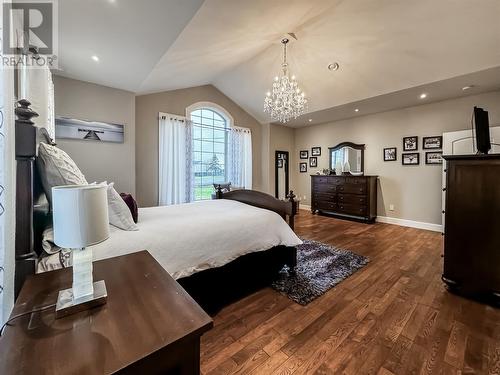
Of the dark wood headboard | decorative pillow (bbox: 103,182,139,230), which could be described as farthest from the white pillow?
the dark wood headboard

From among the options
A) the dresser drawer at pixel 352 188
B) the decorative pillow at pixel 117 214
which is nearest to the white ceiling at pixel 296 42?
the decorative pillow at pixel 117 214

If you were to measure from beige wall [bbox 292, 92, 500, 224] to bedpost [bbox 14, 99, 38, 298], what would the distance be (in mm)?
5790

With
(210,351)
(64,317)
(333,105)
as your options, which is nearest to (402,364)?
(210,351)

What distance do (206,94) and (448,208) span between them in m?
5.08

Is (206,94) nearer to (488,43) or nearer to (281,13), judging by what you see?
(281,13)

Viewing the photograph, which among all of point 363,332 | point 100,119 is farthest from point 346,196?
point 100,119

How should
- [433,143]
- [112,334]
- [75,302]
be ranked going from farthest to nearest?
1. [433,143]
2. [75,302]
3. [112,334]

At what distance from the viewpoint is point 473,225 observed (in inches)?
81.4

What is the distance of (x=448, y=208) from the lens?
222 centimetres

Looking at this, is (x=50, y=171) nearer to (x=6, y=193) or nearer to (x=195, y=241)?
(x=6, y=193)

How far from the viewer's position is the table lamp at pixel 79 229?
754 mm

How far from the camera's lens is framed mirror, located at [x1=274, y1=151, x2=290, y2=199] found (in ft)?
22.2

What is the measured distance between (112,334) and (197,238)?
1.11 m

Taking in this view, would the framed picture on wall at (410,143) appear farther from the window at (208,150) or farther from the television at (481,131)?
the window at (208,150)
